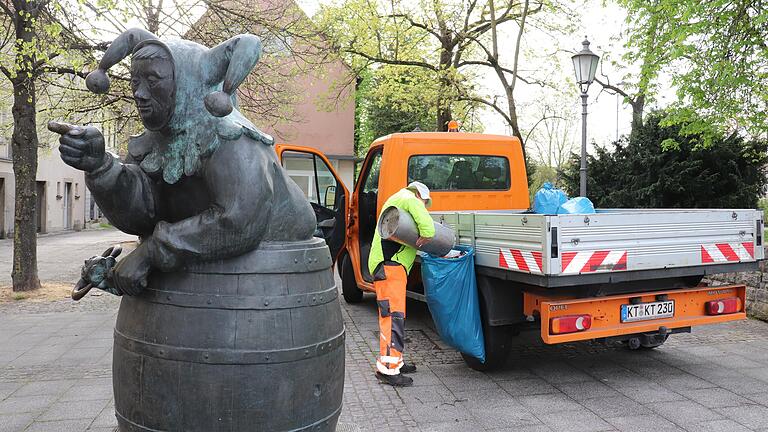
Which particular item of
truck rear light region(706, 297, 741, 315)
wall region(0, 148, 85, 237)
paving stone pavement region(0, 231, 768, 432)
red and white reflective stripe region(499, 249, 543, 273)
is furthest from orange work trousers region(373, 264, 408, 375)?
wall region(0, 148, 85, 237)

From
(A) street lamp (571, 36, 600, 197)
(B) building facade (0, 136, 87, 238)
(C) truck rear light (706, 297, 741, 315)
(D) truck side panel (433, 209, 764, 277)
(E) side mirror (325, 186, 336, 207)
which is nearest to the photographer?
(D) truck side panel (433, 209, 764, 277)

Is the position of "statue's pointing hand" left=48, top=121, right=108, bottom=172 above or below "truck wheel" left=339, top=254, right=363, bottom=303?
above

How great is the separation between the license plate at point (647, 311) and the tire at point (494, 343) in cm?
87

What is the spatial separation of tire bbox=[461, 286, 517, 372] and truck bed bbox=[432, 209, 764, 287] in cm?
46

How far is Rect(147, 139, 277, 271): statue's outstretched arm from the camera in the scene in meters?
1.99

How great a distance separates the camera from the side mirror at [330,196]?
27.0ft

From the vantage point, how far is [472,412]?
415 centimetres

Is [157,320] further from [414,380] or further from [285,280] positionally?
[414,380]

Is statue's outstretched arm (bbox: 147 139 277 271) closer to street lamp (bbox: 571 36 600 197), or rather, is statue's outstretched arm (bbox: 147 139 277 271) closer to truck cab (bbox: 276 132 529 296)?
truck cab (bbox: 276 132 529 296)

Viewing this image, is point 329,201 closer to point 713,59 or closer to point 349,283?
point 349,283

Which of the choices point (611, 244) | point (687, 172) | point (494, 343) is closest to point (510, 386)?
point (494, 343)

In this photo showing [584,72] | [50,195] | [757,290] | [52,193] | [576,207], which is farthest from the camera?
[52,193]

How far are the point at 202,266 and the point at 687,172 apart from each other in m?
12.9

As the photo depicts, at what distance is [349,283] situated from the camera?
838 centimetres
